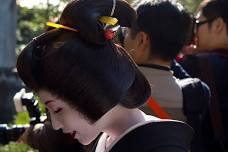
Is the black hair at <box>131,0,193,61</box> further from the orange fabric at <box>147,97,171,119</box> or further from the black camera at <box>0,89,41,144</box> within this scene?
the black camera at <box>0,89,41,144</box>

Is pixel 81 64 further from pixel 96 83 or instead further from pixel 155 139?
pixel 155 139

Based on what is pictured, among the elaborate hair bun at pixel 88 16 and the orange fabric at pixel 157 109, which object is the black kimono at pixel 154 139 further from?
the orange fabric at pixel 157 109

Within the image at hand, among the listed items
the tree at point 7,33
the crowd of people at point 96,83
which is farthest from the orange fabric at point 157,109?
the tree at point 7,33

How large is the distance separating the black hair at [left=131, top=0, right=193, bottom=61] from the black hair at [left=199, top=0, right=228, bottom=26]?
2.02 feet

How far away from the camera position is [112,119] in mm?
1551

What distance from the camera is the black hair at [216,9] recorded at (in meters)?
2.97

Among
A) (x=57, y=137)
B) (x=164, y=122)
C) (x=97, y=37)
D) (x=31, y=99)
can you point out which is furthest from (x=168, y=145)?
(x=31, y=99)

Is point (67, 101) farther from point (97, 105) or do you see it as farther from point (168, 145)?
point (168, 145)

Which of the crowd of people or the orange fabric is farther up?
the crowd of people

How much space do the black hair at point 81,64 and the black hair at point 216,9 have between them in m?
1.55

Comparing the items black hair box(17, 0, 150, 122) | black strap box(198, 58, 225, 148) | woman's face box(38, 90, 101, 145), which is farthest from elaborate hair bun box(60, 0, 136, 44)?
black strap box(198, 58, 225, 148)

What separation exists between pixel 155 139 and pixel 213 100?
1.28 m

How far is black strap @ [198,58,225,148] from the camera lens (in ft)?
8.89

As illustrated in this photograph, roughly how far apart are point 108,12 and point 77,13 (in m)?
0.08
